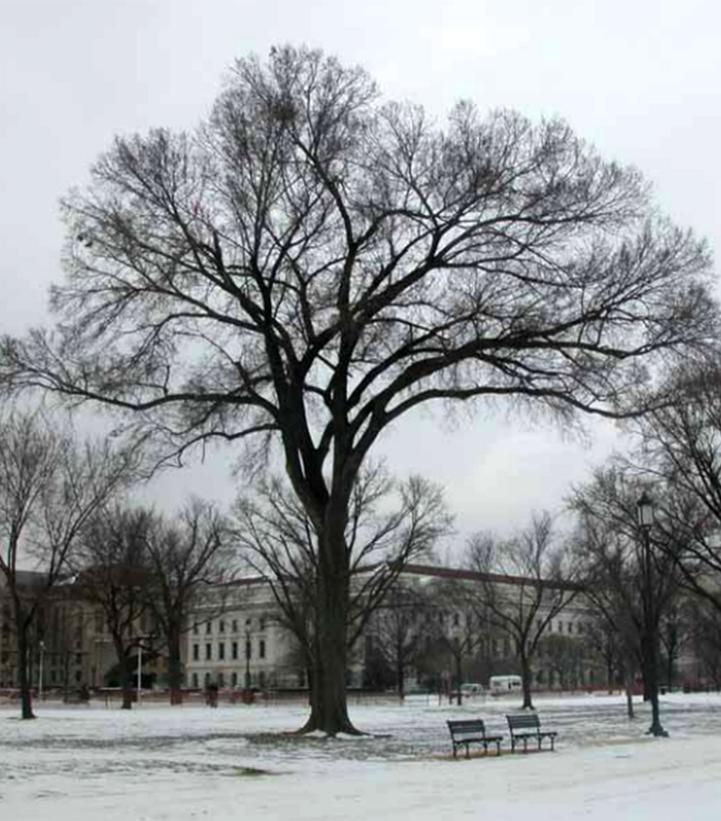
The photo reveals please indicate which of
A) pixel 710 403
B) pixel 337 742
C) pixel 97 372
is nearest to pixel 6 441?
pixel 97 372

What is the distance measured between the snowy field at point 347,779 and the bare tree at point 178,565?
4414 centimetres

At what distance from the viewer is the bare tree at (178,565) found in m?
73.1

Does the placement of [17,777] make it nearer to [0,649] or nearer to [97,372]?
[97,372]

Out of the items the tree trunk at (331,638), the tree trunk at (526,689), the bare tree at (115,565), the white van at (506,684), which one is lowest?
the white van at (506,684)

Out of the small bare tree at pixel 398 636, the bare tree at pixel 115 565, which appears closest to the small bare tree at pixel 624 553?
the bare tree at pixel 115 565

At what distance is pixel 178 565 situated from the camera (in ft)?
Result: 244

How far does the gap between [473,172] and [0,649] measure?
107 m

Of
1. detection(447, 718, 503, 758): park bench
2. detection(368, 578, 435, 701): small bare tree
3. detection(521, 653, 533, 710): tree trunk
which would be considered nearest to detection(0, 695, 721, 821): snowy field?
detection(447, 718, 503, 758): park bench

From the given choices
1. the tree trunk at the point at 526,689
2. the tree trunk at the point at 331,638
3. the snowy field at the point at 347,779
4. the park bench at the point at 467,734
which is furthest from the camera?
the tree trunk at the point at 526,689

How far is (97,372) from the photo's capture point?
97.6 feet

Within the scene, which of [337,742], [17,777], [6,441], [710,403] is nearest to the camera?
[17,777]

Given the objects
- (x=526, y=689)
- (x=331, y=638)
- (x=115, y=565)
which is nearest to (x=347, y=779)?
(x=331, y=638)

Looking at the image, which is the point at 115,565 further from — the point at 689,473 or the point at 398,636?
the point at 398,636

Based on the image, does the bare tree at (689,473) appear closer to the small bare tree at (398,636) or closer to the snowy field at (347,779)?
the snowy field at (347,779)
